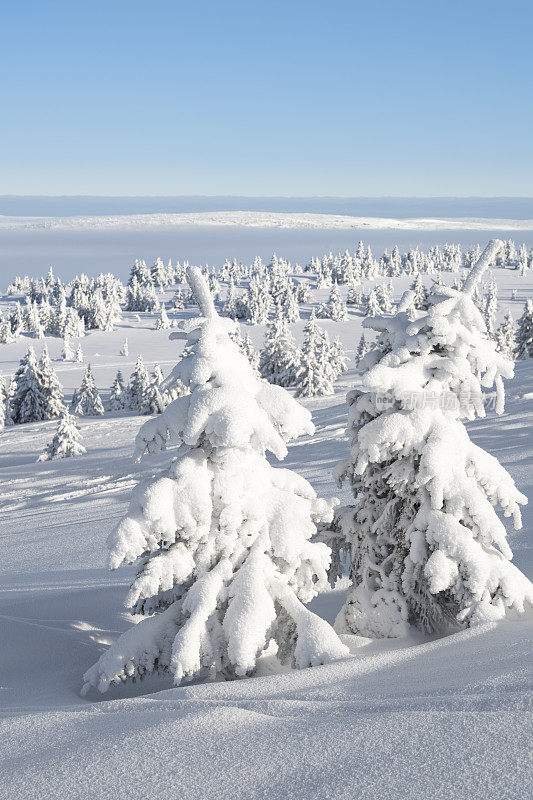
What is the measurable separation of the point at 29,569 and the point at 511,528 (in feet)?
32.8

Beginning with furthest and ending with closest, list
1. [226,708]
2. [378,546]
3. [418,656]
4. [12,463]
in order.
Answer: [12,463] → [378,546] → [418,656] → [226,708]

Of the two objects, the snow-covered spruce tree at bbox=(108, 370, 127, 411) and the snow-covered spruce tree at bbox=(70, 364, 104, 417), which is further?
the snow-covered spruce tree at bbox=(108, 370, 127, 411)

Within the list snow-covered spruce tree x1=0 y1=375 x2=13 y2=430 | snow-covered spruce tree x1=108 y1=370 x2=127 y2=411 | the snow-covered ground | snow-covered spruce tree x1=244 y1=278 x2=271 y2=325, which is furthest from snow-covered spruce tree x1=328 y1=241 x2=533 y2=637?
snow-covered spruce tree x1=244 y1=278 x2=271 y2=325

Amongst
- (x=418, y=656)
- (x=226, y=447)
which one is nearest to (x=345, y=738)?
(x=418, y=656)

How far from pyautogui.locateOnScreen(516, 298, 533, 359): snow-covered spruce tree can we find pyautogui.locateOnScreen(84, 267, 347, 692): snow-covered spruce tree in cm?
6492

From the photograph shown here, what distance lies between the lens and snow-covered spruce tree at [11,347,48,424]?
63750 mm

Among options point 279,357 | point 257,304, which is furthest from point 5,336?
point 279,357

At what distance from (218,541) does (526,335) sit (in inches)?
2657

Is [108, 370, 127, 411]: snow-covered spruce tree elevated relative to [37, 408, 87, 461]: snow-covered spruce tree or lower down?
lower down

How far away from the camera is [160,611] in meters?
7.47

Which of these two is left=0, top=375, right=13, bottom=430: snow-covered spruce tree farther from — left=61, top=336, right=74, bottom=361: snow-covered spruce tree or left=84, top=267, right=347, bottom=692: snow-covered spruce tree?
left=84, top=267, right=347, bottom=692: snow-covered spruce tree

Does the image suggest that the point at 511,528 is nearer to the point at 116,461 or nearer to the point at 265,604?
the point at 265,604

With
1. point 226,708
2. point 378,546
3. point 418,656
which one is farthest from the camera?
point 378,546

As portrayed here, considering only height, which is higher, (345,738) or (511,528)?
(345,738)
